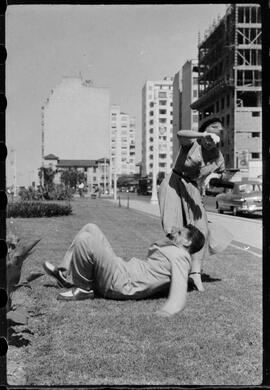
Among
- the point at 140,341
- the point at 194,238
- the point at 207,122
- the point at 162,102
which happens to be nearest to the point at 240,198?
the point at 194,238

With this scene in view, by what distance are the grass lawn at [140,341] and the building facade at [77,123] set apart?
3.28ft

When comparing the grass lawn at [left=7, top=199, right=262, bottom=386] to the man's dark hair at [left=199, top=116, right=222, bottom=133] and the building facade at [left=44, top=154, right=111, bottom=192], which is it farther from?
the man's dark hair at [left=199, top=116, right=222, bottom=133]

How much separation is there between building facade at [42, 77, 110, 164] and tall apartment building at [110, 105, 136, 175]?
7 centimetres

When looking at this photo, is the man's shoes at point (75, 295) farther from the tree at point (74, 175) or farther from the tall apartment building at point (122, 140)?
the tree at point (74, 175)

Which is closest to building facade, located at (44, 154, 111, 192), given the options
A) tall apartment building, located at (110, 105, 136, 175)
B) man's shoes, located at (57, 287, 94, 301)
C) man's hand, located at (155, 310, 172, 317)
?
tall apartment building, located at (110, 105, 136, 175)

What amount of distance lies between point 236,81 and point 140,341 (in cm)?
179

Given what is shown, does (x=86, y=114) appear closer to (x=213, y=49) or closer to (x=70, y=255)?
(x=213, y=49)

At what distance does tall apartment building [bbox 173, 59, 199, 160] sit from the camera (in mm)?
3125

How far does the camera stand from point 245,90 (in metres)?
2.69

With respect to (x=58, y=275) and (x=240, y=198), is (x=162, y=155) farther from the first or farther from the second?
(x=58, y=275)

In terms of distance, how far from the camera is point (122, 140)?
136 inches

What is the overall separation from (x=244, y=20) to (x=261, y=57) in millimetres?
298

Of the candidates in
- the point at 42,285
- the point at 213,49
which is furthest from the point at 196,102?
the point at 42,285

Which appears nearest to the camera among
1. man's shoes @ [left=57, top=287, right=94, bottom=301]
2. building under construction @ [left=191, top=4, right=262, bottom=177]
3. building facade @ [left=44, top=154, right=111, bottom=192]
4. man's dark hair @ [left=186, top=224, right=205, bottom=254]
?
building under construction @ [left=191, top=4, right=262, bottom=177]
